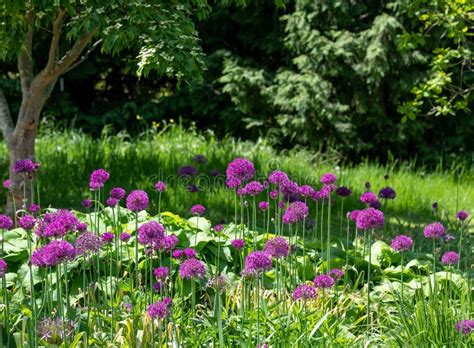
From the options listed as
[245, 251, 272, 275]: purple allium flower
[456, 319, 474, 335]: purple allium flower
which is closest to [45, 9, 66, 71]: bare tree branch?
[245, 251, 272, 275]: purple allium flower

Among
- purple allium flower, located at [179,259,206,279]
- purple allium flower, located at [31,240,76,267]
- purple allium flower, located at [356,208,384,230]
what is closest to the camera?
purple allium flower, located at [31,240,76,267]

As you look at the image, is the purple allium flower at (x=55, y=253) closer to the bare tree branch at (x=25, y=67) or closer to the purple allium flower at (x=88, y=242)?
the purple allium flower at (x=88, y=242)

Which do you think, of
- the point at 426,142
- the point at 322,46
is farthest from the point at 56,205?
the point at 426,142

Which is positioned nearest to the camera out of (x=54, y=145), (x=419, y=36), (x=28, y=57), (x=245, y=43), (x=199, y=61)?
(x=199, y=61)

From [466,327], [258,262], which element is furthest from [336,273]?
[258,262]

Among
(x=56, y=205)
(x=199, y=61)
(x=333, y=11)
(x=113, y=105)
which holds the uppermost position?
(x=333, y=11)

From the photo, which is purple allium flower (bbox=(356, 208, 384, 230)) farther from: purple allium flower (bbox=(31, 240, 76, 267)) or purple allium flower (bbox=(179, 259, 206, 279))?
purple allium flower (bbox=(31, 240, 76, 267))

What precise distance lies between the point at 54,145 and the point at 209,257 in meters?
5.46

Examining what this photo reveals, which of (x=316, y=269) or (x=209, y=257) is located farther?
(x=209, y=257)

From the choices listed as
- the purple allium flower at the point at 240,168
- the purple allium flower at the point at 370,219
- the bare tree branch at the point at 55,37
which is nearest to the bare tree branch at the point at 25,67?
the bare tree branch at the point at 55,37

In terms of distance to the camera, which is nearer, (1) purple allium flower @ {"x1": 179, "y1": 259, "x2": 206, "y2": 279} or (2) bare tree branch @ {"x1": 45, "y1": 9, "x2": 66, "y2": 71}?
(1) purple allium flower @ {"x1": 179, "y1": 259, "x2": 206, "y2": 279}

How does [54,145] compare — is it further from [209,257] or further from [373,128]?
[209,257]

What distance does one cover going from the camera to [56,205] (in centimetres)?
732

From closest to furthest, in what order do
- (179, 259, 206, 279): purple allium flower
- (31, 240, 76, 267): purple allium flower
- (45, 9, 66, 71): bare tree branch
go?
1. (31, 240, 76, 267): purple allium flower
2. (179, 259, 206, 279): purple allium flower
3. (45, 9, 66, 71): bare tree branch
